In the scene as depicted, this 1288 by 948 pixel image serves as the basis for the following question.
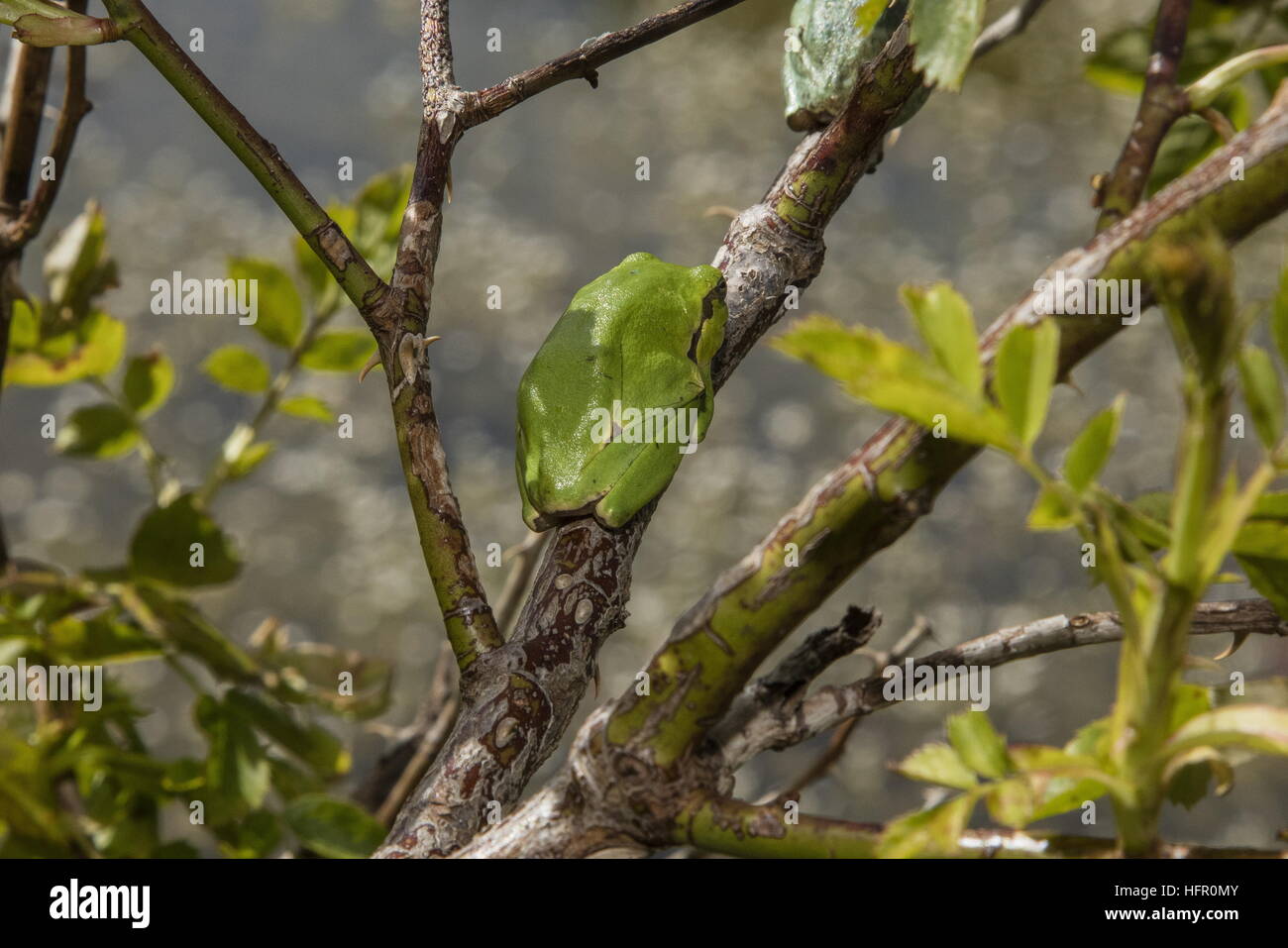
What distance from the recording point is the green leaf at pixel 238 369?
976 millimetres

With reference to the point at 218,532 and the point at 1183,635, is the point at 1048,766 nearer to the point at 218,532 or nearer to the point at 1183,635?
the point at 1183,635

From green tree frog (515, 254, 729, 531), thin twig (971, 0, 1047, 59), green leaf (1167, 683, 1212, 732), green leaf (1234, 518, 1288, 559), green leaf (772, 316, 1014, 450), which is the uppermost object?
thin twig (971, 0, 1047, 59)

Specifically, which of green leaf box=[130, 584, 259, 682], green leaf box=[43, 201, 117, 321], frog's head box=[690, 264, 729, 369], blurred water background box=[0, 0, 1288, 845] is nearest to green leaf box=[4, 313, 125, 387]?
green leaf box=[43, 201, 117, 321]

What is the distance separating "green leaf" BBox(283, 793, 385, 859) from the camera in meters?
0.71

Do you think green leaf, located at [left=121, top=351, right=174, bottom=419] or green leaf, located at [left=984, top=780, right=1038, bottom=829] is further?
green leaf, located at [left=121, top=351, right=174, bottom=419]

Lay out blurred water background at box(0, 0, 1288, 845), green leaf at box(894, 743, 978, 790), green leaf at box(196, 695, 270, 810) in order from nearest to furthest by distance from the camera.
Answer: green leaf at box(894, 743, 978, 790) < green leaf at box(196, 695, 270, 810) < blurred water background at box(0, 0, 1288, 845)

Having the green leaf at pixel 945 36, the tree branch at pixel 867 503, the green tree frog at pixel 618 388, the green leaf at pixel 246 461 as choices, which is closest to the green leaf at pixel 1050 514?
the tree branch at pixel 867 503

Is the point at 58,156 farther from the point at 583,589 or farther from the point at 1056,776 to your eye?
the point at 1056,776

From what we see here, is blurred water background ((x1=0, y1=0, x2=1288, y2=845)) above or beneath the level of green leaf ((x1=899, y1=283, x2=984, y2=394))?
above

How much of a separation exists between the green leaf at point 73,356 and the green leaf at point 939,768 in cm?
79

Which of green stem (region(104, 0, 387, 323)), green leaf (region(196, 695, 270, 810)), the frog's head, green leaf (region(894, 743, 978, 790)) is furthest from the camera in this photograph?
green leaf (region(196, 695, 270, 810))

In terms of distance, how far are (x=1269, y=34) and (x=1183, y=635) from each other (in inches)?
27.2

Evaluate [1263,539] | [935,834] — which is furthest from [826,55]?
[935,834]

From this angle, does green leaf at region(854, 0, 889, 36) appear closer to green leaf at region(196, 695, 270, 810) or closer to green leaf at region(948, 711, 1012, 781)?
green leaf at region(948, 711, 1012, 781)
